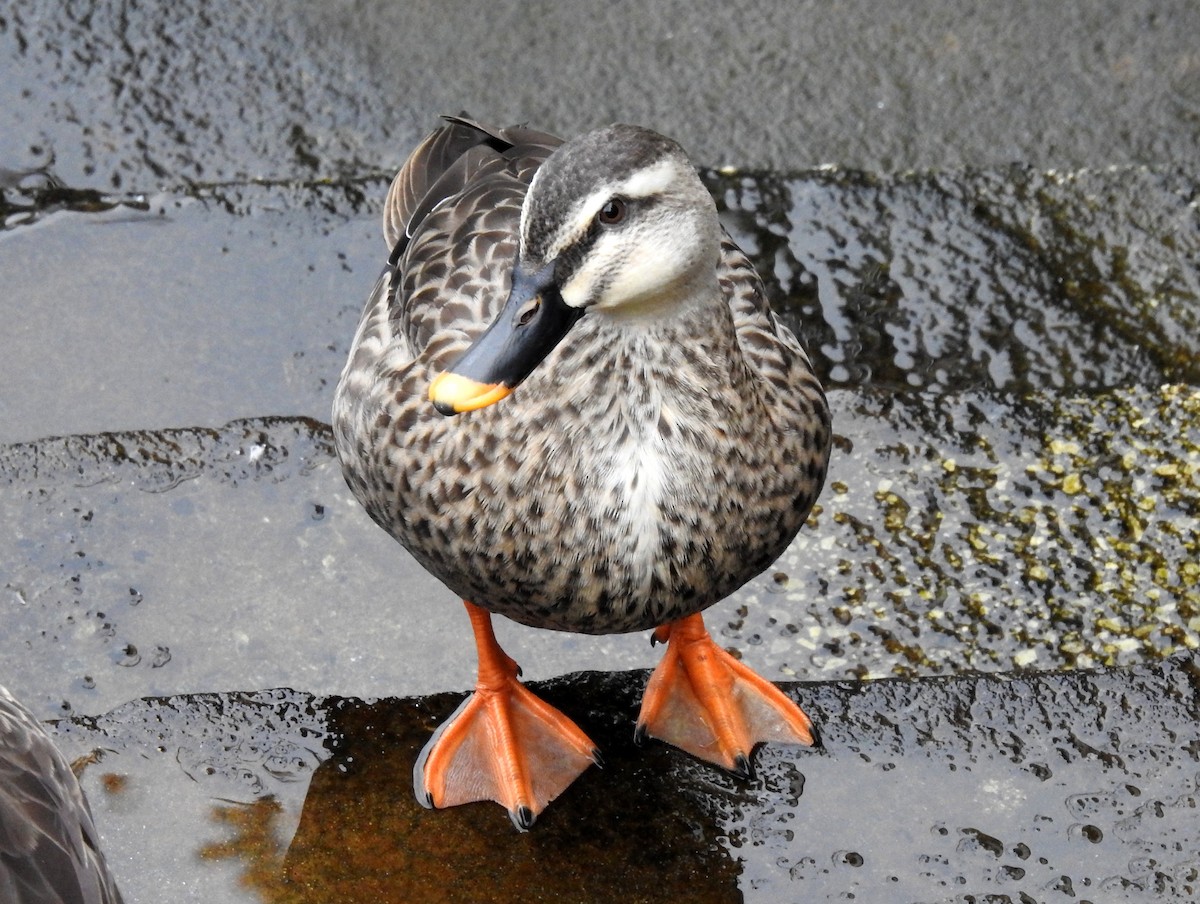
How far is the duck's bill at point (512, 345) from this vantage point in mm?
2613

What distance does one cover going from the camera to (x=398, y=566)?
12.5 feet

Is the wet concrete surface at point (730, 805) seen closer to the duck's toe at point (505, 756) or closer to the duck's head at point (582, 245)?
the duck's toe at point (505, 756)

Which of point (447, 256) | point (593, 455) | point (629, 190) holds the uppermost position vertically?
point (629, 190)

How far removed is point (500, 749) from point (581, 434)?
2.86 feet

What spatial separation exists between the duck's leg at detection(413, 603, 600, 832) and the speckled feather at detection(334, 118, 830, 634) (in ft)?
1.13

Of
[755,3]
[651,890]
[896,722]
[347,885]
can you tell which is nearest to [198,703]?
[347,885]

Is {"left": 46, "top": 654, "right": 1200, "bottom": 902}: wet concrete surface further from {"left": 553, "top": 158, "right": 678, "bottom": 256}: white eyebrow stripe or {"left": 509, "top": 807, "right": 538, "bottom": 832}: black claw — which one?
{"left": 553, "top": 158, "right": 678, "bottom": 256}: white eyebrow stripe

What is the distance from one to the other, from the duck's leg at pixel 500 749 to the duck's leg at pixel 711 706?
0.20m

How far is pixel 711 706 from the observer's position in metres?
3.43

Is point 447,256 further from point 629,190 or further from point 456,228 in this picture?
point 629,190

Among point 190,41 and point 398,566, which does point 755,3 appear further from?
point 398,566

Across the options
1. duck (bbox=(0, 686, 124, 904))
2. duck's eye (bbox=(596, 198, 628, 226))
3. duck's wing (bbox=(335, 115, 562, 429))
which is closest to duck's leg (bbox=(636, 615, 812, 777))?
duck's wing (bbox=(335, 115, 562, 429))

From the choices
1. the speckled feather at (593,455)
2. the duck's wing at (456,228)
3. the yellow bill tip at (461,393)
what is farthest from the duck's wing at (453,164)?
the yellow bill tip at (461,393)

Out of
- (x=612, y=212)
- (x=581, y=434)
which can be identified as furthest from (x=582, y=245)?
(x=581, y=434)
